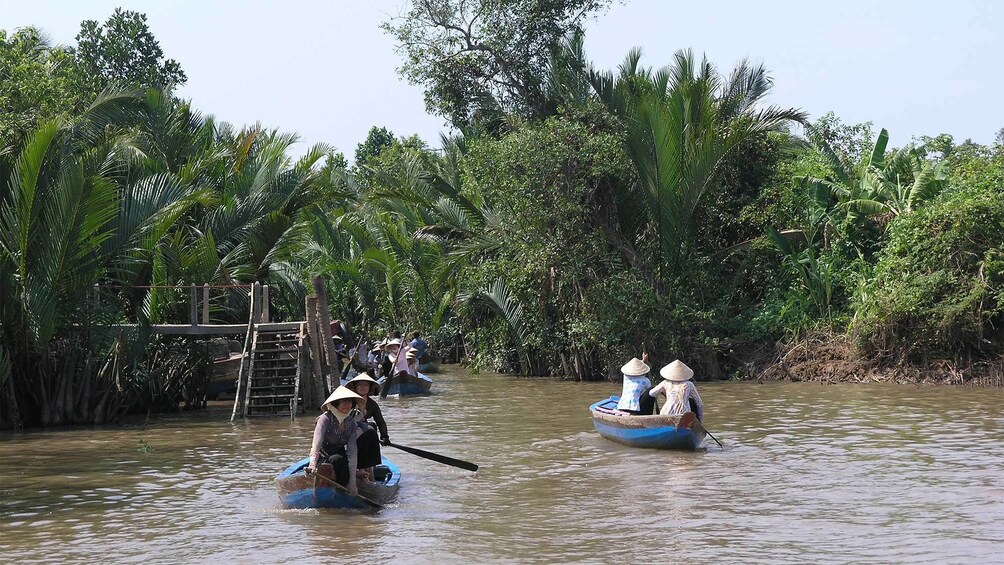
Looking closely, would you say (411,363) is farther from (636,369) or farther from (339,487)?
(339,487)

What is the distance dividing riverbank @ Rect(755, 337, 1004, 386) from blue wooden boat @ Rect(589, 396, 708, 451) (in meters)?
9.81

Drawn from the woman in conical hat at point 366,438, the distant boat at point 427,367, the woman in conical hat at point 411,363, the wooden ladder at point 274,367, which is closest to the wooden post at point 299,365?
the wooden ladder at point 274,367

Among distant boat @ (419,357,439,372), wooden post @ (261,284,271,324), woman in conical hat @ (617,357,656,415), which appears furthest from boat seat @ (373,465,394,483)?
distant boat @ (419,357,439,372)

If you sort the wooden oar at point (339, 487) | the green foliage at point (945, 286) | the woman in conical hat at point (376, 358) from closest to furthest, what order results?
the wooden oar at point (339, 487)
the green foliage at point (945, 286)
the woman in conical hat at point (376, 358)

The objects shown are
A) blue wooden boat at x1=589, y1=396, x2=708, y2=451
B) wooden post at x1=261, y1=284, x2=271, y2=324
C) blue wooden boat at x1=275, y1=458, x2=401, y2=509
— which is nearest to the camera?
blue wooden boat at x1=275, y1=458, x2=401, y2=509

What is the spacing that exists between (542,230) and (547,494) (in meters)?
14.1

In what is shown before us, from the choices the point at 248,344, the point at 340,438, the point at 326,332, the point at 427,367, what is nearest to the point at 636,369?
A: the point at 340,438

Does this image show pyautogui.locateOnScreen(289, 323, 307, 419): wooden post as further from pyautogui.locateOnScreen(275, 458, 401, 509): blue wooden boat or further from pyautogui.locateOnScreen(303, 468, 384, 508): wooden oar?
pyautogui.locateOnScreen(303, 468, 384, 508): wooden oar

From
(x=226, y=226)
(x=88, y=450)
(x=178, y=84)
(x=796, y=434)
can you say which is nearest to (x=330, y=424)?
(x=88, y=450)

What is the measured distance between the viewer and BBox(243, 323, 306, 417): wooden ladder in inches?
774

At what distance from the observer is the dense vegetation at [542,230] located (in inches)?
716

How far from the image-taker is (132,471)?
14.0 meters

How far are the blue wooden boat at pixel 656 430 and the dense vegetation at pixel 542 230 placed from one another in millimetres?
7968

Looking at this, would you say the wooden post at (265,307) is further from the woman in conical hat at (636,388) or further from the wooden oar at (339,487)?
the wooden oar at (339,487)
